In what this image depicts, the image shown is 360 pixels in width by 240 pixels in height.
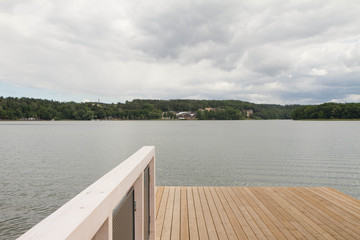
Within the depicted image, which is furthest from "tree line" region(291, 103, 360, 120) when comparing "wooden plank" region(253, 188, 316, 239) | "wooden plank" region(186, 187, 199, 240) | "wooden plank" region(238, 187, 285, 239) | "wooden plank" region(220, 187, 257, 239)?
"wooden plank" region(186, 187, 199, 240)

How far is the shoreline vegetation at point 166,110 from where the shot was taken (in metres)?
93.8

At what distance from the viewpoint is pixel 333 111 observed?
294ft

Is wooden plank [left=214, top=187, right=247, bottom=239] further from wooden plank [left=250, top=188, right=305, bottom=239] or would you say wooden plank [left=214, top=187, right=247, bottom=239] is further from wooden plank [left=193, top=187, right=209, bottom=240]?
wooden plank [left=250, top=188, right=305, bottom=239]

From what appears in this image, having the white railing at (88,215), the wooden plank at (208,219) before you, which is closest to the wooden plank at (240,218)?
the wooden plank at (208,219)

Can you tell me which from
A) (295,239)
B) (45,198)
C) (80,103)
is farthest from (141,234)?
(80,103)

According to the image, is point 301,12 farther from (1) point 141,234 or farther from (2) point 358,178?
(1) point 141,234

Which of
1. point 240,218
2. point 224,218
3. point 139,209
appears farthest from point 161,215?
point 139,209

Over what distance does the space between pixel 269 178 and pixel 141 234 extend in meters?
10.2

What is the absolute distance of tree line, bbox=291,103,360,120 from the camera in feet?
286

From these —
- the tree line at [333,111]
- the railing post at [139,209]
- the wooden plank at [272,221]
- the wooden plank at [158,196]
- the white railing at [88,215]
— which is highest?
the tree line at [333,111]

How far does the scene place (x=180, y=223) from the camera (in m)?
3.29

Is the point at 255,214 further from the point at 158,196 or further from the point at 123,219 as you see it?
the point at 123,219

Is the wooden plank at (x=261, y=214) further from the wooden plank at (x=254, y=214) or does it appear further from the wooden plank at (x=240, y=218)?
the wooden plank at (x=240, y=218)

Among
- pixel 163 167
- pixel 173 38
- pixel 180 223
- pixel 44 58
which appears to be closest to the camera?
pixel 180 223
